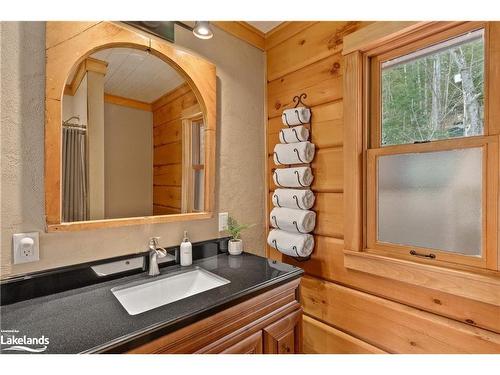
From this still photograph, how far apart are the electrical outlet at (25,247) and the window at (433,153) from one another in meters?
1.38

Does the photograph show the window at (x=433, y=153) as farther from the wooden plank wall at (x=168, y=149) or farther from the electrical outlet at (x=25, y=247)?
the electrical outlet at (x=25, y=247)

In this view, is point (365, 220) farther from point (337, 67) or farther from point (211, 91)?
point (211, 91)

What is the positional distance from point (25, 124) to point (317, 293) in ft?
5.04

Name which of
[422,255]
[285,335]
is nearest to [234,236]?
[285,335]

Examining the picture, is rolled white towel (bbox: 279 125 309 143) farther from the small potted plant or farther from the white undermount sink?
the white undermount sink

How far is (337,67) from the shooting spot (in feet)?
4.17

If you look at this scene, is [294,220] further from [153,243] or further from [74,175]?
[74,175]

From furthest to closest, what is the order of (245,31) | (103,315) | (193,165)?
1. (245,31)
2. (193,165)
3. (103,315)

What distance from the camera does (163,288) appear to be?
3.38ft

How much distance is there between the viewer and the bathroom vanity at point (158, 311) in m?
0.66

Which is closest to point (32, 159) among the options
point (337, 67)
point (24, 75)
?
point (24, 75)

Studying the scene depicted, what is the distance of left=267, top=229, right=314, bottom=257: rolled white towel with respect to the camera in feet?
4.32

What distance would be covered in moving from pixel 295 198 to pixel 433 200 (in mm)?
613
